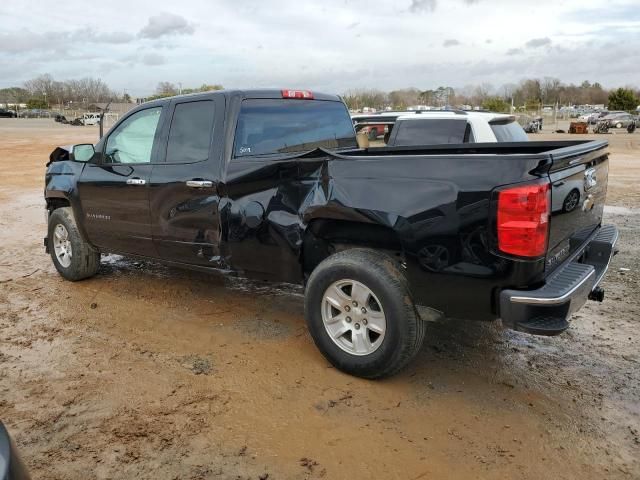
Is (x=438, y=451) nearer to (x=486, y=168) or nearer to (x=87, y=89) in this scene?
(x=486, y=168)

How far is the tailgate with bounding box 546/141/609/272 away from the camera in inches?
127

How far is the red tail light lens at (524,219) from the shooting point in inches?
119

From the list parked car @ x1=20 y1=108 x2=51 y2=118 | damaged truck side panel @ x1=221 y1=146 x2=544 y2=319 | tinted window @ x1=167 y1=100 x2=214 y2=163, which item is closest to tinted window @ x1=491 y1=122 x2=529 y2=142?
tinted window @ x1=167 y1=100 x2=214 y2=163

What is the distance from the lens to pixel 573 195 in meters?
3.50

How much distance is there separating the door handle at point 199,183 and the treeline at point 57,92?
126 meters

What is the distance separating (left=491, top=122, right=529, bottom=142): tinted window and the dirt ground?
3073 mm

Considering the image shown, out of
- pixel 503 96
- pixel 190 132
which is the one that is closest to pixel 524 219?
pixel 190 132

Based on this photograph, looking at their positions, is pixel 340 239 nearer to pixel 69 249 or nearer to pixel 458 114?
pixel 69 249

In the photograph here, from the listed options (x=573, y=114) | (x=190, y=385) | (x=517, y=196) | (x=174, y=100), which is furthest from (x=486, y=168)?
(x=573, y=114)

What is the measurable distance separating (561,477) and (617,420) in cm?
75

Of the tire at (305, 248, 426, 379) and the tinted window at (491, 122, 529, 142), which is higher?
the tinted window at (491, 122, 529, 142)

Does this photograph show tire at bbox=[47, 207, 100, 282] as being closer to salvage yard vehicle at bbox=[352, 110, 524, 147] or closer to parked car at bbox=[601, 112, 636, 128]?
salvage yard vehicle at bbox=[352, 110, 524, 147]

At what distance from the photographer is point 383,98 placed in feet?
257

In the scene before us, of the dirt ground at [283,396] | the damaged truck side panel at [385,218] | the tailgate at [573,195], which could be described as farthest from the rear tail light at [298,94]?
the tailgate at [573,195]
